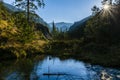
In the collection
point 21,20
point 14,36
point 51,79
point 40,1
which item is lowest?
point 51,79

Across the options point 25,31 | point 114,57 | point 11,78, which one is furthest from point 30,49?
point 11,78

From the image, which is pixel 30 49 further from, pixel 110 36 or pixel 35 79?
pixel 35 79

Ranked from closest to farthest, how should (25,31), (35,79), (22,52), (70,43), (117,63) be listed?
(35,79) < (117,63) < (22,52) < (25,31) < (70,43)

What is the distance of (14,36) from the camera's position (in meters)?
45.2

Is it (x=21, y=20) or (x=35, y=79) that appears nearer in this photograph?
(x=35, y=79)

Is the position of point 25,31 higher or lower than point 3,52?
higher

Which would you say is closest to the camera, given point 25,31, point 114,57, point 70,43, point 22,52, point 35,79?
point 35,79

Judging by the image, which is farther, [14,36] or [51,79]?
[14,36]

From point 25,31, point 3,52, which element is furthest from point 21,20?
point 3,52

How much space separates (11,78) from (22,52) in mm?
19367

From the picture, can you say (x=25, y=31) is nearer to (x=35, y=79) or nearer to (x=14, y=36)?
(x=14, y=36)

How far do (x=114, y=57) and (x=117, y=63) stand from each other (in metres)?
3.45

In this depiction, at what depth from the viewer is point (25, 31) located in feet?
156

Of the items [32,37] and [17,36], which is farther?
[32,37]
